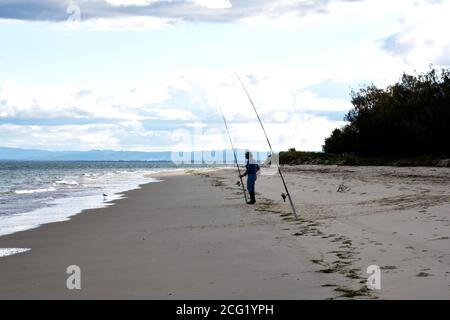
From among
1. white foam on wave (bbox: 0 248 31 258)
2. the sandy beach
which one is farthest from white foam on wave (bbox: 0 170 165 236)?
white foam on wave (bbox: 0 248 31 258)

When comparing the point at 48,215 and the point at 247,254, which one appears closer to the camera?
the point at 247,254

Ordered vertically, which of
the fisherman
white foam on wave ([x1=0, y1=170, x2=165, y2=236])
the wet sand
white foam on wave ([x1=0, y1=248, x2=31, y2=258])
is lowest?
white foam on wave ([x1=0, y1=170, x2=165, y2=236])

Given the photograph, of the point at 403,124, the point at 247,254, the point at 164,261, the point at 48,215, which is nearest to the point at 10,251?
the point at 164,261

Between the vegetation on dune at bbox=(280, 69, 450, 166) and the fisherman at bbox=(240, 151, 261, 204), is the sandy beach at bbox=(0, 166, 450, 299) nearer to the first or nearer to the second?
the fisherman at bbox=(240, 151, 261, 204)

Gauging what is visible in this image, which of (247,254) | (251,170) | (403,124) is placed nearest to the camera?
(247,254)

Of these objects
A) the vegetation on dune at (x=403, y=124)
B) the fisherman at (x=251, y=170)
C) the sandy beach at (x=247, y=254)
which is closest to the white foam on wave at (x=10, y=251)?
the sandy beach at (x=247, y=254)

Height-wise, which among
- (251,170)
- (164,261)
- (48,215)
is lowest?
(48,215)

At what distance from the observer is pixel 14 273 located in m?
8.55

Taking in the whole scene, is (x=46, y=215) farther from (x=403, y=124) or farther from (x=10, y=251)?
(x=403, y=124)

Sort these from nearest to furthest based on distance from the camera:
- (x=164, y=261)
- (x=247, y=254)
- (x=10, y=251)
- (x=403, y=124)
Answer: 1. (x=164, y=261)
2. (x=247, y=254)
3. (x=10, y=251)
4. (x=403, y=124)

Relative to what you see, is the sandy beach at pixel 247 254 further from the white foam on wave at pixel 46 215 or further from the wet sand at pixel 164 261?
the white foam on wave at pixel 46 215

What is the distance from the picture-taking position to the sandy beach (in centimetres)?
691

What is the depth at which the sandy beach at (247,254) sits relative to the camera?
6.91m

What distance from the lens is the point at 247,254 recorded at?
367 inches
